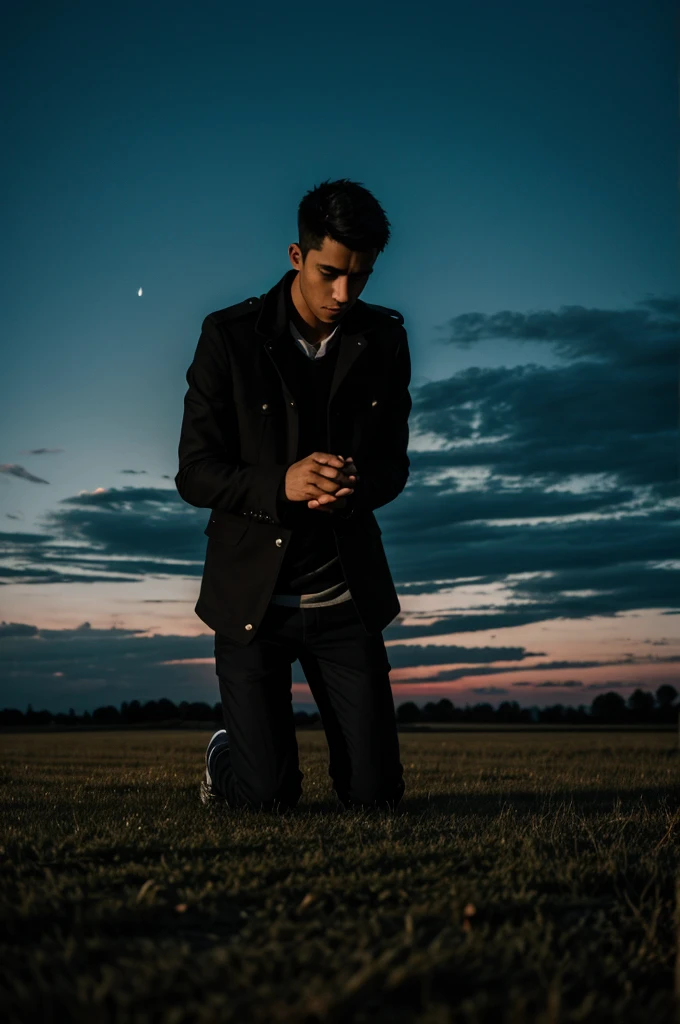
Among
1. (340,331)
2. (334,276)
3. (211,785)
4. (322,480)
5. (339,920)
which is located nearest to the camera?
(339,920)

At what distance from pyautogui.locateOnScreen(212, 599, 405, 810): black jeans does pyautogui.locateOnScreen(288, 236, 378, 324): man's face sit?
2.02m

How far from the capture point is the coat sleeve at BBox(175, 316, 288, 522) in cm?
630

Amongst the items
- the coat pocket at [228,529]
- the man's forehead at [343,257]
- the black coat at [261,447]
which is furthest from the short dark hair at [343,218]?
the coat pocket at [228,529]

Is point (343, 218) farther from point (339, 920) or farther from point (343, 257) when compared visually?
point (339, 920)

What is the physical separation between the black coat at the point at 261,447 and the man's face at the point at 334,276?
0.50m

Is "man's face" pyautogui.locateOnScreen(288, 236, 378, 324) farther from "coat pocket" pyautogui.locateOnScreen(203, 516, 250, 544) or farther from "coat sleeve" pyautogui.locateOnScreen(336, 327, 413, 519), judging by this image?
"coat pocket" pyautogui.locateOnScreen(203, 516, 250, 544)

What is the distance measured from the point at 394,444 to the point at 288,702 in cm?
207

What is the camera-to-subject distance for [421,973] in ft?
8.96

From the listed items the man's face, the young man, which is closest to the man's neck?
the young man

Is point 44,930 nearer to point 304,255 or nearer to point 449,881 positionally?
point 449,881

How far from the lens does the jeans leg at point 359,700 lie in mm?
6543

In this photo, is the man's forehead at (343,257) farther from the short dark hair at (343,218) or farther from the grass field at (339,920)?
the grass field at (339,920)

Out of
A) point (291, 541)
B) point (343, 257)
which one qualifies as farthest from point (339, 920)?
point (343, 257)

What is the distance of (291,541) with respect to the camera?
6.50 metres
